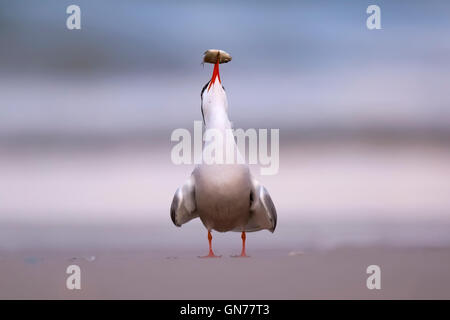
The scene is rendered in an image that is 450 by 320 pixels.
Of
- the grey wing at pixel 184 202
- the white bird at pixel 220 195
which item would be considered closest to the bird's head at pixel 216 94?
the white bird at pixel 220 195

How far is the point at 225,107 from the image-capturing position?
2770 mm

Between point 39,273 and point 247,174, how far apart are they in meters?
0.94

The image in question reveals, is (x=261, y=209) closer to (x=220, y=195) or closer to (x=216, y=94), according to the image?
(x=220, y=195)

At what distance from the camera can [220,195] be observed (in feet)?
8.64

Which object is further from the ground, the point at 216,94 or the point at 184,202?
the point at 216,94

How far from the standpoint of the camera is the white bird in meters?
2.63

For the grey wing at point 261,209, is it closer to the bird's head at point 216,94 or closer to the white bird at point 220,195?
the white bird at point 220,195

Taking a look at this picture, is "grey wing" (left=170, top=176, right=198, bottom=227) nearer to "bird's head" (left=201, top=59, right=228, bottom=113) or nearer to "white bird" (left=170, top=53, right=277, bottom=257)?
"white bird" (left=170, top=53, right=277, bottom=257)

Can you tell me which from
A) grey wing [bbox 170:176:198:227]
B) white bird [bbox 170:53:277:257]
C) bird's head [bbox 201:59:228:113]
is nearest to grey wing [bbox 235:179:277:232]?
white bird [bbox 170:53:277:257]

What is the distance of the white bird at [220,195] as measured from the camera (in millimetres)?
2635

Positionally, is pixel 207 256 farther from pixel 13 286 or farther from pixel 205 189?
pixel 13 286

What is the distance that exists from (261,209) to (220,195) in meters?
0.23

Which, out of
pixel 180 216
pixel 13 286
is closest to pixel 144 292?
pixel 13 286

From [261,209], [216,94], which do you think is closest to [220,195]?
[261,209]
